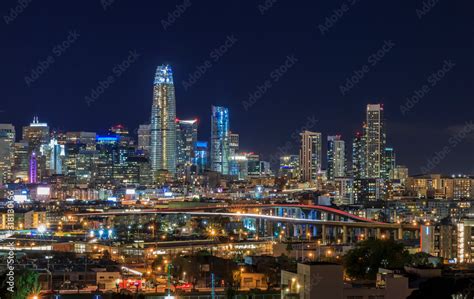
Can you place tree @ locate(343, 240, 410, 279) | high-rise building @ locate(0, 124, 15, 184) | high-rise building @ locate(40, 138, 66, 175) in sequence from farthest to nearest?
high-rise building @ locate(40, 138, 66, 175), high-rise building @ locate(0, 124, 15, 184), tree @ locate(343, 240, 410, 279)

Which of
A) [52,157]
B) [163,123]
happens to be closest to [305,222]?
[52,157]

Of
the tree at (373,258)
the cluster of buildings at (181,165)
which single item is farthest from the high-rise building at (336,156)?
the tree at (373,258)

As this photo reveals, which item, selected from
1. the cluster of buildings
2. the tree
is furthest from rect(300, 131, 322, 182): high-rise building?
the tree

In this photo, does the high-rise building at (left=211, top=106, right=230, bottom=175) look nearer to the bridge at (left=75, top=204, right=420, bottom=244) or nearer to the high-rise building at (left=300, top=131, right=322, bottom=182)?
the high-rise building at (left=300, top=131, right=322, bottom=182)

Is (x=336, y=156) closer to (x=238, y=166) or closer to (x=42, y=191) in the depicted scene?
(x=238, y=166)

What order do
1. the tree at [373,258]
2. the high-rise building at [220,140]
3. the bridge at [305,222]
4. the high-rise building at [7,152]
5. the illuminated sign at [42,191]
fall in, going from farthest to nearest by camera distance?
the high-rise building at [220,140] < the high-rise building at [7,152] < the illuminated sign at [42,191] < the bridge at [305,222] < the tree at [373,258]

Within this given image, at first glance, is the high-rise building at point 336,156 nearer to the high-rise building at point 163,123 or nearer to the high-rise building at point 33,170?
the high-rise building at point 163,123
